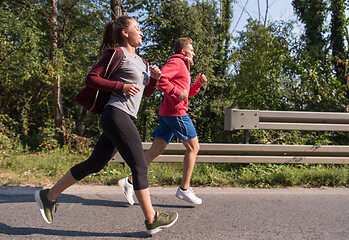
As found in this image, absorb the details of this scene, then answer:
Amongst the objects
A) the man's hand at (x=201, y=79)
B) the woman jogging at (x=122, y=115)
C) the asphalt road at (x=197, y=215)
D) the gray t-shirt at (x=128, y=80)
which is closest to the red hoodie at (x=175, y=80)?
the man's hand at (x=201, y=79)

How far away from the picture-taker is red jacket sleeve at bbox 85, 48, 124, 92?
230cm

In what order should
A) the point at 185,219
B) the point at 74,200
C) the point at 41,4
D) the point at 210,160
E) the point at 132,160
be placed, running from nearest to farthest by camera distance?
the point at 132,160 → the point at 185,219 → the point at 74,200 → the point at 210,160 → the point at 41,4

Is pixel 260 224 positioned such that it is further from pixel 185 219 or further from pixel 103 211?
pixel 103 211

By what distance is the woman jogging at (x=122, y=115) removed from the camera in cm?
235

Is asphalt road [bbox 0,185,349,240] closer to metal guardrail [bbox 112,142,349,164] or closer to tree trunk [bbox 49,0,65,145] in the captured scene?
metal guardrail [bbox 112,142,349,164]

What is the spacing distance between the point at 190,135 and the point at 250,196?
1152 mm

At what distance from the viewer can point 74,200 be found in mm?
3391

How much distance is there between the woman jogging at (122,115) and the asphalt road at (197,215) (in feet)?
0.84

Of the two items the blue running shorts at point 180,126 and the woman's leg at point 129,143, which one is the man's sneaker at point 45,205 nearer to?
the woman's leg at point 129,143

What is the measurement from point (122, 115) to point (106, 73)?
→ 0.37m

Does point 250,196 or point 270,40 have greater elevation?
point 270,40

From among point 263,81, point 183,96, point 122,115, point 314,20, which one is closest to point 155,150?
point 183,96

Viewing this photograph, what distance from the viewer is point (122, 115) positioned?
238 cm

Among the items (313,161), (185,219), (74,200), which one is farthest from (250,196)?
(74,200)
